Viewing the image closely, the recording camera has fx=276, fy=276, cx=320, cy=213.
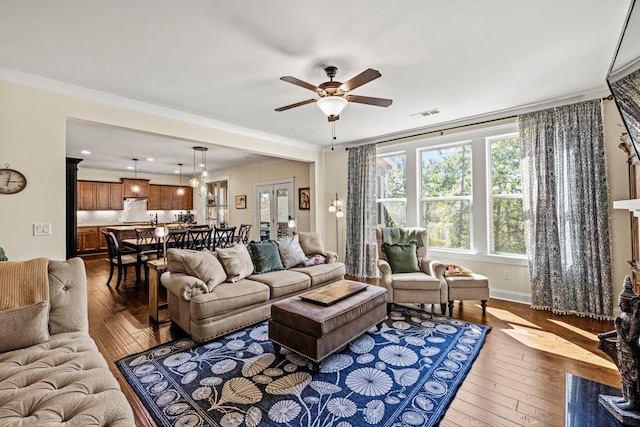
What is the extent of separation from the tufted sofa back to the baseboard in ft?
16.1

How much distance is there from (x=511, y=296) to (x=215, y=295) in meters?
4.11

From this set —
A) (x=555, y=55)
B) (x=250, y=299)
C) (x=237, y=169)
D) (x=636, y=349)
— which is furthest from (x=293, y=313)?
(x=237, y=169)

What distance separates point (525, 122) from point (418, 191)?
5.98 ft

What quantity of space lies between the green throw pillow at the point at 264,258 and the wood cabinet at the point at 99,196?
759cm

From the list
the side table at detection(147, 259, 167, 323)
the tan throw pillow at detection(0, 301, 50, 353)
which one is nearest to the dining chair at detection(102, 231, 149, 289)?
the side table at detection(147, 259, 167, 323)

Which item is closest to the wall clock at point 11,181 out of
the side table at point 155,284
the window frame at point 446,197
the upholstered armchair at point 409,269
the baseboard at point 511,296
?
the side table at point 155,284

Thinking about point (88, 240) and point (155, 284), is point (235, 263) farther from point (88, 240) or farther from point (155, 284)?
point (88, 240)

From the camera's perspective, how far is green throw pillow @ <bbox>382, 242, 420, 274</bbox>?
3.93 m

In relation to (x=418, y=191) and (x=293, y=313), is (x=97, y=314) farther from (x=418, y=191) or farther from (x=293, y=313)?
(x=418, y=191)

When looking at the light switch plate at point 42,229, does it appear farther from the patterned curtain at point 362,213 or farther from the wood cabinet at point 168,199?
the wood cabinet at point 168,199

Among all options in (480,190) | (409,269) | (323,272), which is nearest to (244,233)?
(323,272)

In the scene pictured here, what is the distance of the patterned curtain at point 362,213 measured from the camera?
17.9 ft

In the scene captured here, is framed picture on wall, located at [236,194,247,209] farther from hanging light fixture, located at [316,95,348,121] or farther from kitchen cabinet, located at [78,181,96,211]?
hanging light fixture, located at [316,95,348,121]

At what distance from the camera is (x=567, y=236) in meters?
3.53
